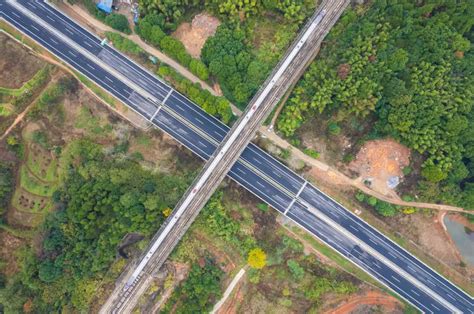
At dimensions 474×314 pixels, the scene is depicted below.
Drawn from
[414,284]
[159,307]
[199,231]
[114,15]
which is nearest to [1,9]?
[114,15]

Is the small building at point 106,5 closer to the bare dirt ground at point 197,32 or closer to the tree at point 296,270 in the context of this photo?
the bare dirt ground at point 197,32

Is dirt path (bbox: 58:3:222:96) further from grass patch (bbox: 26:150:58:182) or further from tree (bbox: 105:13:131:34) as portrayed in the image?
grass patch (bbox: 26:150:58:182)

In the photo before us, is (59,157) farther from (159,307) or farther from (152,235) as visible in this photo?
(159,307)

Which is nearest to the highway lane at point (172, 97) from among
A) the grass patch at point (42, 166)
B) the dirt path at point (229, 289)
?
the dirt path at point (229, 289)

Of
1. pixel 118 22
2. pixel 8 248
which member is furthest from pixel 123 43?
pixel 8 248

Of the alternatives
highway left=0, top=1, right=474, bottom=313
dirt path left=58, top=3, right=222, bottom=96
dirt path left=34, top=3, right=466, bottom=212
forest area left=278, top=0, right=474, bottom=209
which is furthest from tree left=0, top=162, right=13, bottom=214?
forest area left=278, top=0, right=474, bottom=209

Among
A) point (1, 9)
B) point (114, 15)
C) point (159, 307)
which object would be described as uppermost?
point (114, 15)
